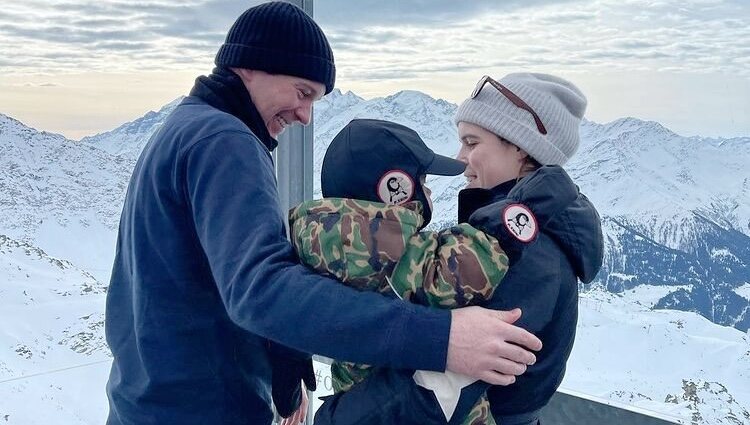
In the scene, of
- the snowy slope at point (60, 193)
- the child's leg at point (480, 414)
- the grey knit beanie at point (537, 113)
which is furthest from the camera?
the snowy slope at point (60, 193)

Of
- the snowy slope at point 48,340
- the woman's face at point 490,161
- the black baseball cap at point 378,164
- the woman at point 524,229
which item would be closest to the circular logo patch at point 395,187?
the black baseball cap at point 378,164

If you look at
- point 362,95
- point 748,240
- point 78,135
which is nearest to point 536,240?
point 748,240

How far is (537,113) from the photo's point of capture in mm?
1271

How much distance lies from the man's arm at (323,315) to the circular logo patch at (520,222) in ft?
0.37

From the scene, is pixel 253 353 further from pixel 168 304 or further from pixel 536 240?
pixel 536 240

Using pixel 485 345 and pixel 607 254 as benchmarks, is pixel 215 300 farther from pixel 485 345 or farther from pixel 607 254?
pixel 607 254

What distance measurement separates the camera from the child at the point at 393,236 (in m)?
0.98

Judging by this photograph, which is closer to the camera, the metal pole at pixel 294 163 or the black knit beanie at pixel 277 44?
the black knit beanie at pixel 277 44

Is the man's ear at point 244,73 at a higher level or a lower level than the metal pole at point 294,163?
higher

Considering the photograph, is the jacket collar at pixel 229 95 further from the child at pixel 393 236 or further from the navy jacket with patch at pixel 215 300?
the child at pixel 393 236

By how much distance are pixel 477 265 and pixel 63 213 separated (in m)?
1.83

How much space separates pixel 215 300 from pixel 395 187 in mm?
395

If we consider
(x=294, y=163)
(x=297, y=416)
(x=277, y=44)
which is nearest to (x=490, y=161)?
(x=277, y=44)

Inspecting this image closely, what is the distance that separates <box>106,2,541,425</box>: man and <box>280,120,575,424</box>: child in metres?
0.03
